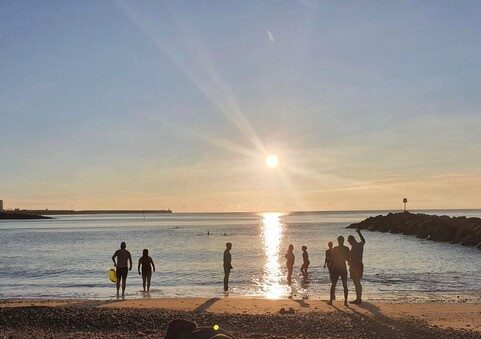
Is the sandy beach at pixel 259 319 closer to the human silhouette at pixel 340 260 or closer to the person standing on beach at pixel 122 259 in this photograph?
the human silhouette at pixel 340 260

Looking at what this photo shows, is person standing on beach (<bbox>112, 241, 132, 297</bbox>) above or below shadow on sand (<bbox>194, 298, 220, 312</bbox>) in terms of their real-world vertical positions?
above

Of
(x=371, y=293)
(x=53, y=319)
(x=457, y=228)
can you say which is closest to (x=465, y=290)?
(x=371, y=293)

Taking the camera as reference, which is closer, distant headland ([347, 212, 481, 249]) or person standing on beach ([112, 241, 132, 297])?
person standing on beach ([112, 241, 132, 297])

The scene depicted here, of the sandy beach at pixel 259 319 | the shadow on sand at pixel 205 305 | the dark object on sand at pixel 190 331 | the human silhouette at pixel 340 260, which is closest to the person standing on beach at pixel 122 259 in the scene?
the sandy beach at pixel 259 319

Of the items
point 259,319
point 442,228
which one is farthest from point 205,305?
point 442,228

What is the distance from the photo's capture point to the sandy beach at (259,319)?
12.9 m

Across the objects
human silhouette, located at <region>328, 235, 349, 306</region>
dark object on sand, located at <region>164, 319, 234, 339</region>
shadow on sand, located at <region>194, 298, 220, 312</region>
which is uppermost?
human silhouette, located at <region>328, 235, 349, 306</region>

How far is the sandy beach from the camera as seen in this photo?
42.4ft

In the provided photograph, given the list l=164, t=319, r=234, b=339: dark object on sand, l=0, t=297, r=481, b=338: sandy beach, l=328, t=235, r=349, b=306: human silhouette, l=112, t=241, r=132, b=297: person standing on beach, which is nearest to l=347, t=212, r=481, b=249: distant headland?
l=328, t=235, r=349, b=306: human silhouette

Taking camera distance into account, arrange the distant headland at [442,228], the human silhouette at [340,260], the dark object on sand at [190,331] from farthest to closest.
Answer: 1. the distant headland at [442,228]
2. the human silhouette at [340,260]
3. the dark object on sand at [190,331]

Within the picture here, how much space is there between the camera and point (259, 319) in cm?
1419

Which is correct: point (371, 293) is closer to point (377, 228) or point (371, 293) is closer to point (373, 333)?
point (373, 333)

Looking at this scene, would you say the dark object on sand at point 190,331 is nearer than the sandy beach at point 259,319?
Yes

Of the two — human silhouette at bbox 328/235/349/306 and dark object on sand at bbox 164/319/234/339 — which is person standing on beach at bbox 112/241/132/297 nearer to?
human silhouette at bbox 328/235/349/306
